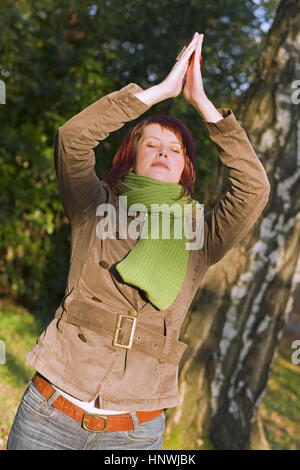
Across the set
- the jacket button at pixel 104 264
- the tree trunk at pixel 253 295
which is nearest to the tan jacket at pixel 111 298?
the jacket button at pixel 104 264

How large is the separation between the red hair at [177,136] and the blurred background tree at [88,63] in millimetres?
4703

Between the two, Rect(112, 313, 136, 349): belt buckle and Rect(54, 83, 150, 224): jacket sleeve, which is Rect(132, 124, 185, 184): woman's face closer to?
Rect(54, 83, 150, 224): jacket sleeve

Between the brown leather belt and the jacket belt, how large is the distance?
23cm

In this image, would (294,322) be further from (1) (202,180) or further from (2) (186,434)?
(2) (186,434)

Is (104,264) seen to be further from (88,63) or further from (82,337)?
(88,63)

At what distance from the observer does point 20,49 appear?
300 inches

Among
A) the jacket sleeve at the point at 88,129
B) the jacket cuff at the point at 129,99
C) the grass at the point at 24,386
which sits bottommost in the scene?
the grass at the point at 24,386

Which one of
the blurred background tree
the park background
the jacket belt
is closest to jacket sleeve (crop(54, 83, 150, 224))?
the jacket belt

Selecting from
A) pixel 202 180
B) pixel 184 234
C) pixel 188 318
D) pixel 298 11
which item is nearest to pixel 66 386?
pixel 184 234

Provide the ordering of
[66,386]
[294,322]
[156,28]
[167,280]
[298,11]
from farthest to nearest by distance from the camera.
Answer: [294,322], [156,28], [298,11], [167,280], [66,386]

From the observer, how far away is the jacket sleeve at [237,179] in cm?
225

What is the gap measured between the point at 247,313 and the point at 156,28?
14.4ft

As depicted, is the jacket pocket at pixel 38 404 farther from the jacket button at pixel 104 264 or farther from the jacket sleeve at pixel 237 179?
the jacket sleeve at pixel 237 179

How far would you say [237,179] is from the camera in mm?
2273
